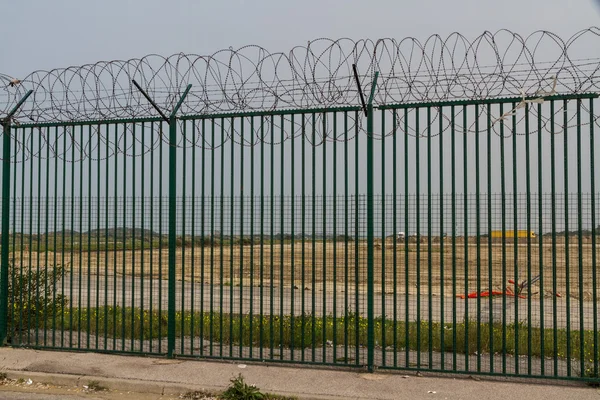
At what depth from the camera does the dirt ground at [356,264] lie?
713 centimetres

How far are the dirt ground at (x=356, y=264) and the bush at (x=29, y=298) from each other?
12.6 inches

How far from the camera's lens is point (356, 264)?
24.1ft

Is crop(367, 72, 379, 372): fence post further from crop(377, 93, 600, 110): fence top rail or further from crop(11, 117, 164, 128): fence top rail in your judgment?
crop(11, 117, 164, 128): fence top rail

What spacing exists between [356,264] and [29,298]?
4.76 metres

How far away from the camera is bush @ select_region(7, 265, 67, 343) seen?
8.83 meters

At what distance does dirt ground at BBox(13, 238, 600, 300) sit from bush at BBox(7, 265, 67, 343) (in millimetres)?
319

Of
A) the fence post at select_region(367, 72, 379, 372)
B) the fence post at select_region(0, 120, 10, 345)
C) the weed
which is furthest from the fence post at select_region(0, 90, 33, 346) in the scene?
the fence post at select_region(367, 72, 379, 372)

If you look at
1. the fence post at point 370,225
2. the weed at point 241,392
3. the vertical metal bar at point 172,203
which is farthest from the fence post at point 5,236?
the fence post at point 370,225

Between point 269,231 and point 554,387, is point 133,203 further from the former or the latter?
point 554,387

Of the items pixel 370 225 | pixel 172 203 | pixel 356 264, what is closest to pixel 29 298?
pixel 172 203

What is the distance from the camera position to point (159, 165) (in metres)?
8.23

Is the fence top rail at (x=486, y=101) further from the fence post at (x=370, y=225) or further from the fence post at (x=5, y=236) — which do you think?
the fence post at (x=5, y=236)

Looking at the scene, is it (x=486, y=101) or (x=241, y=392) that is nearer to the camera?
(x=241, y=392)

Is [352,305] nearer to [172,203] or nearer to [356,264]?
[172,203]
